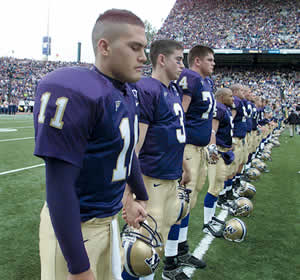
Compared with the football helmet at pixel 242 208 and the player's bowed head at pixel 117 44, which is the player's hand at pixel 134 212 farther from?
the football helmet at pixel 242 208

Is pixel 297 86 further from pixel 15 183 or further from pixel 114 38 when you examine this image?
pixel 114 38

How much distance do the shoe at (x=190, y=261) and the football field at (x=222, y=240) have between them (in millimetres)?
74

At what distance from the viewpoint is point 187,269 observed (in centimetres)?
321

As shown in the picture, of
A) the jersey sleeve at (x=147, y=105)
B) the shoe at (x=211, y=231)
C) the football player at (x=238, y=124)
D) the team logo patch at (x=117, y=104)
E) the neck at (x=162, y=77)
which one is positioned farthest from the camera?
the football player at (x=238, y=124)

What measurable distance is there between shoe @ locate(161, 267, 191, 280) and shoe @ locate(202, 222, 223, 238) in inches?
45.3

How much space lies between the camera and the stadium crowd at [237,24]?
29922 millimetres

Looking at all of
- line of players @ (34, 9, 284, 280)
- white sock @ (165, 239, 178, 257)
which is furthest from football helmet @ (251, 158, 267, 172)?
line of players @ (34, 9, 284, 280)

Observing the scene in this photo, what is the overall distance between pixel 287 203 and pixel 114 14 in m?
5.34

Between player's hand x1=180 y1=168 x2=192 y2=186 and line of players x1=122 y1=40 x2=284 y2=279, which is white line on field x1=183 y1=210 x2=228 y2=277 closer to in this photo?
line of players x1=122 y1=40 x2=284 y2=279

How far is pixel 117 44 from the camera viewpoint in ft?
4.44

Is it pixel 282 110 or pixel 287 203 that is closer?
pixel 287 203

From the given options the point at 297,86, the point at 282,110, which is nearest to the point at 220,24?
the point at 297,86

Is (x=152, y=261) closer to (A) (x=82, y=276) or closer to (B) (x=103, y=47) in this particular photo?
(A) (x=82, y=276)

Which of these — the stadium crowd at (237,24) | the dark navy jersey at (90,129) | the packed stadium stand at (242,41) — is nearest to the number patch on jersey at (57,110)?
the dark navy jersey at (90,129)
